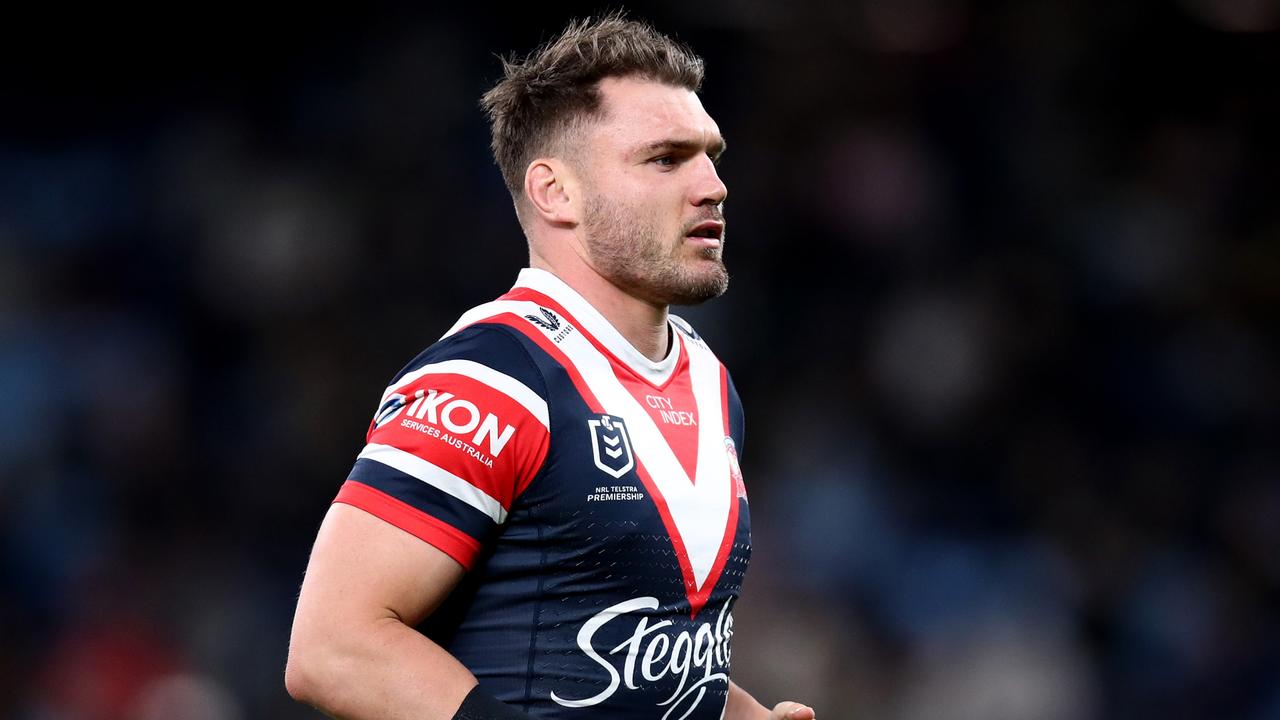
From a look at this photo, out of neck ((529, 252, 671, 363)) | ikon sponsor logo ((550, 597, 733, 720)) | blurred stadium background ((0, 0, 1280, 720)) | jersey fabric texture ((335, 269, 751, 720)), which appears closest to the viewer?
jersey fabric texture ((335, 269, 751, 720))

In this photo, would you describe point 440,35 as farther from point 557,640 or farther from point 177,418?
point 557,640

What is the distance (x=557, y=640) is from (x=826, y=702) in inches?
199

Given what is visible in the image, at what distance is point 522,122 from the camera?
3.57 m

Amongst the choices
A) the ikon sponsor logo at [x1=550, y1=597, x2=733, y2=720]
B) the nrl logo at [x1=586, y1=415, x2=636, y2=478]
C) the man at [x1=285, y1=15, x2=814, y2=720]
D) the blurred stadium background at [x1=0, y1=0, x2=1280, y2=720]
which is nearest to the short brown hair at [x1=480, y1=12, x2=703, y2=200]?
the man at [x1=285, y1=15, x2=814, y2=720]

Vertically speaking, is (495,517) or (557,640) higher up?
(495,517)

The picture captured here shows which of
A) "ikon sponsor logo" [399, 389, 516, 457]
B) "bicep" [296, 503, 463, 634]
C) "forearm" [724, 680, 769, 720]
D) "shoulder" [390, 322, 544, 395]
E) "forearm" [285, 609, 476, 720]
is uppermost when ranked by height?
"shoulder" [390, 322, 544, 395]

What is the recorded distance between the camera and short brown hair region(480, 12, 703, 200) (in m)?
3.47

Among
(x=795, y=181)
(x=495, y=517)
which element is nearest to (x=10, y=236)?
(x=795, y=181)

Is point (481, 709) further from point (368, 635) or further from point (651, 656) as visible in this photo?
point (651, 656)

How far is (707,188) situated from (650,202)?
5.4 inches

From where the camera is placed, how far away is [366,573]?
108 inches

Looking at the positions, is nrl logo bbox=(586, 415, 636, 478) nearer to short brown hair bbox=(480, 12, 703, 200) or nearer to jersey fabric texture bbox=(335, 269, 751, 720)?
jersey fabric texture bbox=(335, 269, 751, 720)

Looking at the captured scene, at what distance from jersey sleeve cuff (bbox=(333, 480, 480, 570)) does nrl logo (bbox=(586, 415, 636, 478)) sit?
339 mm

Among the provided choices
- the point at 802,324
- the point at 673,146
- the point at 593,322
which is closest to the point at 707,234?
the point at 673,146
